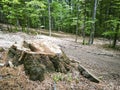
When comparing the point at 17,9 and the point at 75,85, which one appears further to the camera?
the point at 17,9

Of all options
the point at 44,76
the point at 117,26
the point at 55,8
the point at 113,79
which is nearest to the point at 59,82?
the point at 44,76

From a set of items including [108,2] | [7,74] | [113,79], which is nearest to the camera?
[7,74]

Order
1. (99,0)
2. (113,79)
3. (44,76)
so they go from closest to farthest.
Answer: (44,76) < (113,79) < (99,0)

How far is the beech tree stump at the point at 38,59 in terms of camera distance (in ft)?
21.0

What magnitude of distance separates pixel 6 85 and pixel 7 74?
68 centimetres

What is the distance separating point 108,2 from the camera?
26.7 m

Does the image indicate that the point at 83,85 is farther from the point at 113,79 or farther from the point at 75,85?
the point at 113,79

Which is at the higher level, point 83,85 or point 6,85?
point 6,85

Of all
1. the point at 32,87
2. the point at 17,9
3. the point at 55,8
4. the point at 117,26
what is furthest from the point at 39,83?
the point at 55,8

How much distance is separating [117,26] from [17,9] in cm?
1175

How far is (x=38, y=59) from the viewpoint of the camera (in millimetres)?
6613

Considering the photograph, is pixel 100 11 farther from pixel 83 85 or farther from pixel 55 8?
pixel 83 85

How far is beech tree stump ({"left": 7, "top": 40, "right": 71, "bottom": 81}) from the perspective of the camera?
641 cm

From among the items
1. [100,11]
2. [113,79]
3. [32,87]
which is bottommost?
→ [113,79]
